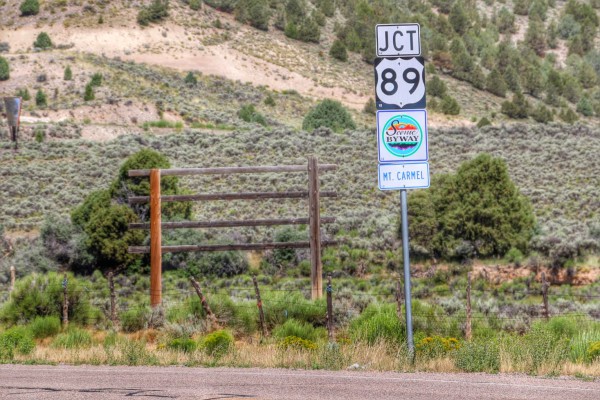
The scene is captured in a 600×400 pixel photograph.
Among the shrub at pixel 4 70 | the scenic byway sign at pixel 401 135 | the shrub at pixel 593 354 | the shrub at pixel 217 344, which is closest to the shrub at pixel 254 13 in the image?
the shrub at pixel 4 70

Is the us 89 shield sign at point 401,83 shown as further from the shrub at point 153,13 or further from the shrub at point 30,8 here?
the shrub at point 30,8

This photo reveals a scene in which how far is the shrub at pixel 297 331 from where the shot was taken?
46.8ft

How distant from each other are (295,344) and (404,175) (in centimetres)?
301

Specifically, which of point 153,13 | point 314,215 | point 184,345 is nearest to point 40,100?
point 153,13

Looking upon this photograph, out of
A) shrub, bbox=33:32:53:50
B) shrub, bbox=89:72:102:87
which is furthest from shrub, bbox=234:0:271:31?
shrub, bbox=89:72:102:87

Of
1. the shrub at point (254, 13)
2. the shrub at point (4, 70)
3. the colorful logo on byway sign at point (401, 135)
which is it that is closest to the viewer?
the colorful logo on byway sign at point (401, 135)

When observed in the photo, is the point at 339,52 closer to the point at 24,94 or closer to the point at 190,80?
the point at 190,80

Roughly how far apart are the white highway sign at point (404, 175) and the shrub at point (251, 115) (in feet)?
190

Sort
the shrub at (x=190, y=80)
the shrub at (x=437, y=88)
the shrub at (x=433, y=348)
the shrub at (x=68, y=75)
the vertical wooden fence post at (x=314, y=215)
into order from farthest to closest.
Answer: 1. the shrub at (x=437, y=88)
2. the shrub at (x=190, y=80)
3. the shrub at (x=68, y=75)
4. the vertical wooden fence post at (x=314, y=215)
5. the shrub at (x=433, y=348)

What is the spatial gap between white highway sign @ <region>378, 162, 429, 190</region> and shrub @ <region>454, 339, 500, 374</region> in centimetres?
193

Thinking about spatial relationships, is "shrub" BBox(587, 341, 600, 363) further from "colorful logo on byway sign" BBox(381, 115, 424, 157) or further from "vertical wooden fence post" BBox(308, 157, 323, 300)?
"vertical wooden fence post" BBox(308, 157, 323, 300)

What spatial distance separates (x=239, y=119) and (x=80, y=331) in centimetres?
5765

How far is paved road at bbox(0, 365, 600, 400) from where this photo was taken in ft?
29.1

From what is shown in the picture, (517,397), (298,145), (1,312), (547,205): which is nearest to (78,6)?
(298,145)
